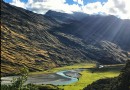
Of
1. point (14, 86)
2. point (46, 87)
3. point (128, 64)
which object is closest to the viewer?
point (14, 86)

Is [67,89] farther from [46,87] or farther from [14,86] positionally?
[14,86]

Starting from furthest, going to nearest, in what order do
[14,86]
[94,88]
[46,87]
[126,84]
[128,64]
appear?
[46,87] → [94,88] → [128,64] → [126,84] → [14,86]

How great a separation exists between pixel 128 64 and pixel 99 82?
4179 centimetres

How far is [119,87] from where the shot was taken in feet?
257

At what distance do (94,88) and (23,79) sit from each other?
69.0 metres

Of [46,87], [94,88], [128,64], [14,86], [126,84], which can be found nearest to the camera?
[14,86]

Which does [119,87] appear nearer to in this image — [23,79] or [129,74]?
[129,74]

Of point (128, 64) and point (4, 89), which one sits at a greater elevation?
point (128, 64)

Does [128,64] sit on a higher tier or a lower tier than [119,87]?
higher

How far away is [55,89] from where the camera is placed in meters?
148

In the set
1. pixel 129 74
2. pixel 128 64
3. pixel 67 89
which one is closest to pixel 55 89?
pixel 67 89

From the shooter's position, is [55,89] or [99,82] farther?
[55,89]

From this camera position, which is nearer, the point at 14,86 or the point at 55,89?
the point at 14,86

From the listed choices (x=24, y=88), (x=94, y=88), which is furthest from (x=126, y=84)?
(x=94, y=88)
